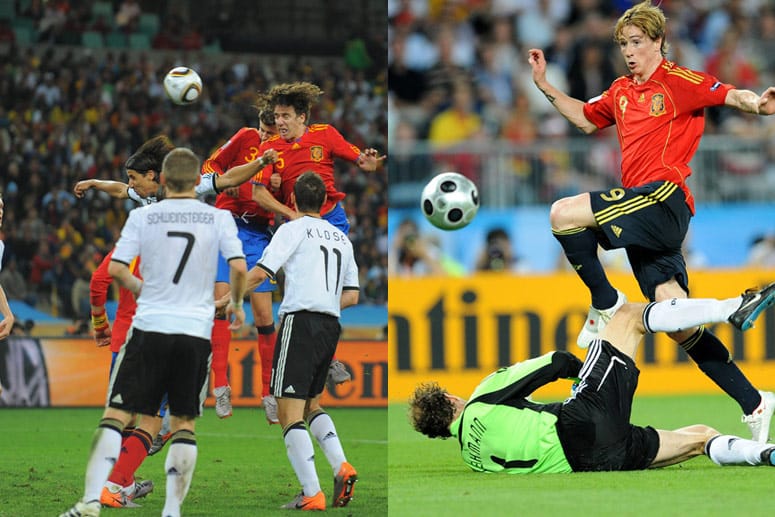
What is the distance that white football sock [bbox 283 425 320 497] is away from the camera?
6.79 meters

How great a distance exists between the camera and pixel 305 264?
692 cm

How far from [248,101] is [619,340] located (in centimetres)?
1318

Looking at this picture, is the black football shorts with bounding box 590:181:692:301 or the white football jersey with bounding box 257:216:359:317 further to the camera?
the black football shorts with bounding box 590:181:692:301

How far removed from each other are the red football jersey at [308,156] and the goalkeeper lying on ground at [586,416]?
2.23 metres

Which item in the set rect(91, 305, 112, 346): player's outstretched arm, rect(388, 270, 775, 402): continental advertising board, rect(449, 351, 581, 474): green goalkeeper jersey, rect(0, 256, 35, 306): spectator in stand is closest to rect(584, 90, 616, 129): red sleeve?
rect(449, 351, 581, 474): green goalkeeper jersey

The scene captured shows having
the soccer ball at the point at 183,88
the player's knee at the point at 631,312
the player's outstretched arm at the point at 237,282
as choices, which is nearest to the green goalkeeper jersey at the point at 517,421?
the player's knee at the point at 631,312

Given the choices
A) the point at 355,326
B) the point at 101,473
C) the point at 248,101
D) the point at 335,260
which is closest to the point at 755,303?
→ the point at 335,260

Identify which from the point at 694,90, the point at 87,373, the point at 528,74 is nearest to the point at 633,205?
the point at 694,90

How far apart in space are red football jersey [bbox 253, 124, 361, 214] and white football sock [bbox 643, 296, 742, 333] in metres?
2.48

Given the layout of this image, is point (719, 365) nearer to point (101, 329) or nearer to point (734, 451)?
point (734, 451)

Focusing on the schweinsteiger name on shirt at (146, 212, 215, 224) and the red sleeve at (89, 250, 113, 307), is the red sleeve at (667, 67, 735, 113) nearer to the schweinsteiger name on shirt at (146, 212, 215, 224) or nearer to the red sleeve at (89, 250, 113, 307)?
the schweinsteiger name on shirt at (146, 212, 215, 224)

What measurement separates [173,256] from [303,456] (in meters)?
1.60

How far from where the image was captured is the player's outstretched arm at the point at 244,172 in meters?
6.76

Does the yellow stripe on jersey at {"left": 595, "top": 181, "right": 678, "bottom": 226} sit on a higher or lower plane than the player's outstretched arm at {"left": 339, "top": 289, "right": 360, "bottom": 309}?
higher
